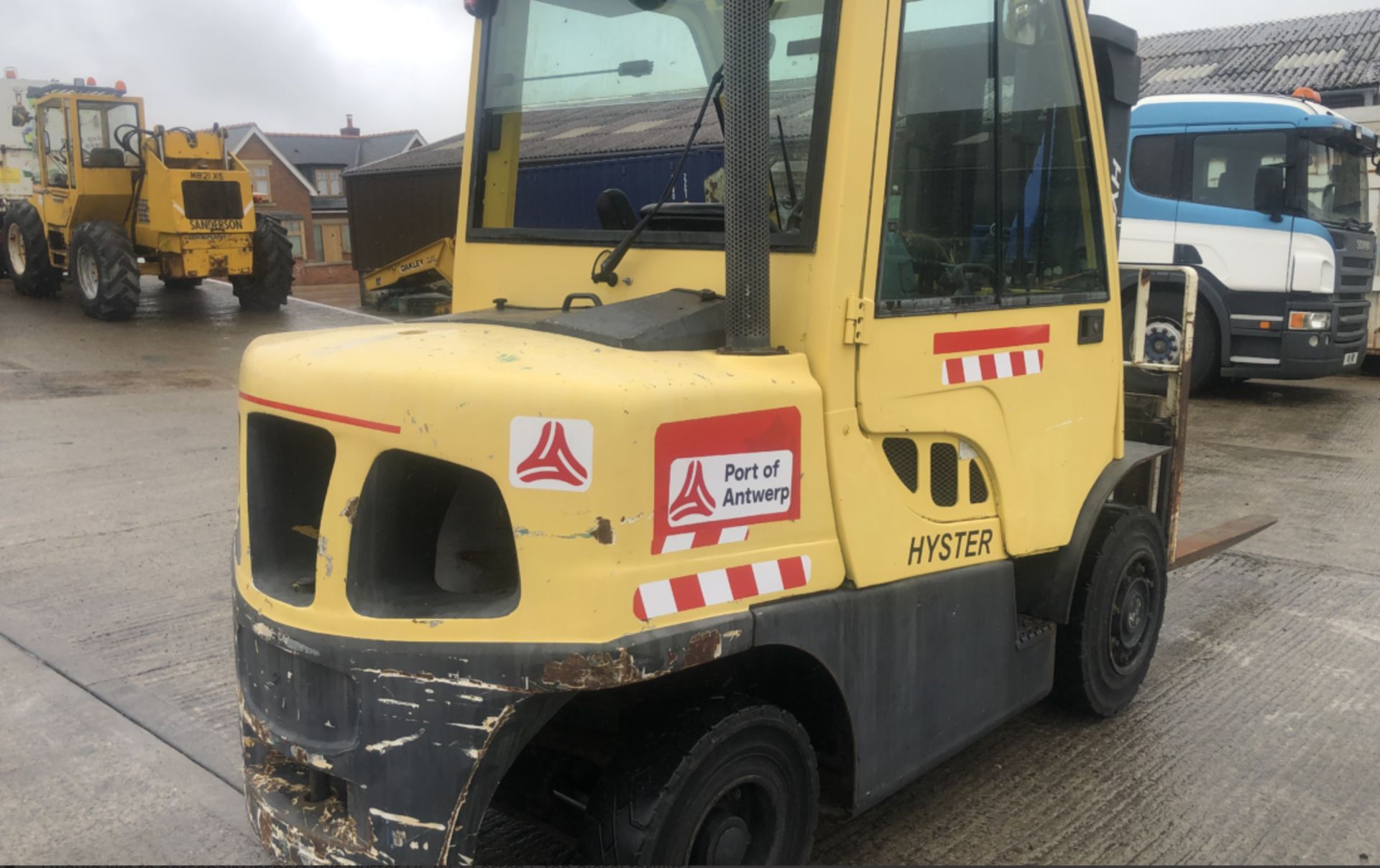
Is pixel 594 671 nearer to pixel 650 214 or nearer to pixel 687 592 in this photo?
pixel 687 592

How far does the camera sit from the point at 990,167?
307 centimetres

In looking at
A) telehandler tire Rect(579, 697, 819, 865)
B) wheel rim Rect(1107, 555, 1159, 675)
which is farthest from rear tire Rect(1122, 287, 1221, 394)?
telehandler tire Rect(579, 697, 819, 865)

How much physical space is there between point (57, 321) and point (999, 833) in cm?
1606

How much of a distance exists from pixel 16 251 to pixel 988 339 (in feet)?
64.5

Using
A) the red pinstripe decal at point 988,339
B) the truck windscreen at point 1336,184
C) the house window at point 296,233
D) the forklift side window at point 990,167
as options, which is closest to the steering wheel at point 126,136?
the truck windscreen at point 1336,184

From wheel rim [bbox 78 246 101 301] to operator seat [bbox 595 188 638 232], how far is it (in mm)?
14842

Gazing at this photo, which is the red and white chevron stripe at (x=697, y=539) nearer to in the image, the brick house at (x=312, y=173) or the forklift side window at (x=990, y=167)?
the forklift side window at (x=990, y=167)

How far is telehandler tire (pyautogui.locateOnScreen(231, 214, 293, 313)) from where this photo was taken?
1702 centimetres

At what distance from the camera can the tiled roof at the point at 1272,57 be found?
2009cm

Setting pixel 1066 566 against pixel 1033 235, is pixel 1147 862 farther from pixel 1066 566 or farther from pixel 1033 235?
pixel 1033 235

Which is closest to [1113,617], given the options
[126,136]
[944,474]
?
[944,474]

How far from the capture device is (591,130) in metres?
3.77

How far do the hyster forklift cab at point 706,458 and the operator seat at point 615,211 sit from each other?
11mm

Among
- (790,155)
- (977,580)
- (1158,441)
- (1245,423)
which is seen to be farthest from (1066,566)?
(1245,423)
